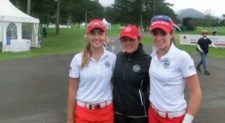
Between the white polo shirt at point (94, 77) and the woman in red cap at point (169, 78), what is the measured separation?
0.44 m

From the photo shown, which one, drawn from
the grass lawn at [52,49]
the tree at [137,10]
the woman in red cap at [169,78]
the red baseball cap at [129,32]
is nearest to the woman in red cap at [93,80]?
the red baseball cap at [129,32]

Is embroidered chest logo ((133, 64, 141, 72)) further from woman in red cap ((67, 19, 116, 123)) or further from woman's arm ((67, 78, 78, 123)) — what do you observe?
woman's arm ((67, 78, 78, 123))

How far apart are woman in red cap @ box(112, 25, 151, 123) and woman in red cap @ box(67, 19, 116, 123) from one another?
0.07 meters

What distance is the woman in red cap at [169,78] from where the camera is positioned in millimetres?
3436

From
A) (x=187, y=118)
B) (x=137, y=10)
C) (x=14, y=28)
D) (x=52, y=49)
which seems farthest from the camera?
(x=137, y=10)

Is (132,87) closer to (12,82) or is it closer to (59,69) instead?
(12,82)

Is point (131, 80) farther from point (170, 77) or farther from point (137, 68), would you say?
point (170, 77)

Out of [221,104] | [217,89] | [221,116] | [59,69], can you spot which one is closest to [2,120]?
[221,116]

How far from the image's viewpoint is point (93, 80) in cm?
384

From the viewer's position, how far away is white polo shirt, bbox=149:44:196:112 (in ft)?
11.3

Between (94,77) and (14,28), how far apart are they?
25.6m

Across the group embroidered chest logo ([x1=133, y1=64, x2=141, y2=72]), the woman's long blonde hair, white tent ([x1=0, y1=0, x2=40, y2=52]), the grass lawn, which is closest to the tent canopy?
white tent ([x1=0, y1=0, x2=40, y2=52])

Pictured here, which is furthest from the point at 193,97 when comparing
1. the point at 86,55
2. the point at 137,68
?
the point at 86,55

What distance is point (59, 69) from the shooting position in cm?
1691
